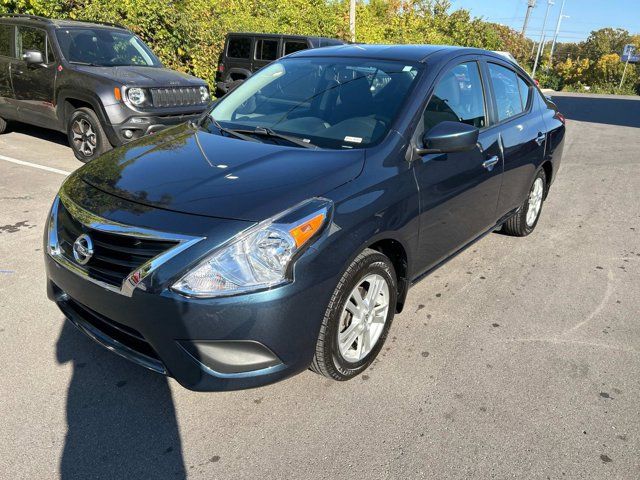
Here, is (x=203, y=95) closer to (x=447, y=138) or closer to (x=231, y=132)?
(x=231, y=132)

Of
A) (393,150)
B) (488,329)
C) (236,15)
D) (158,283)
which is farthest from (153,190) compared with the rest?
(236,15)

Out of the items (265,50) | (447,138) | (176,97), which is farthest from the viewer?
(265,50)

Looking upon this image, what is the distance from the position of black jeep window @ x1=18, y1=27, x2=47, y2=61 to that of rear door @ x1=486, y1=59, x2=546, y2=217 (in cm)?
643

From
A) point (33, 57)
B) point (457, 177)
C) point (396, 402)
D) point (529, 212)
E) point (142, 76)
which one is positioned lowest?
point (396, 402)

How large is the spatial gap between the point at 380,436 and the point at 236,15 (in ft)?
51.3

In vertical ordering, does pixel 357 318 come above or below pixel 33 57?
below

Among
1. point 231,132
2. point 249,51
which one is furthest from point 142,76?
point 249,51

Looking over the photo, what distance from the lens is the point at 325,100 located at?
334 centimetres

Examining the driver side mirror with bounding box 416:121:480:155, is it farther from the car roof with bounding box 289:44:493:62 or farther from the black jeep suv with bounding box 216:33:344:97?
the black jeep suv with bounding box 216:33:344:97

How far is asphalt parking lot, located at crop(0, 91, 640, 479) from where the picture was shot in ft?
7.55

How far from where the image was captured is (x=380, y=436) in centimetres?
246

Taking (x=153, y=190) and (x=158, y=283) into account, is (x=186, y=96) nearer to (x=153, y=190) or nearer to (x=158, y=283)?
(x=153, y=190)

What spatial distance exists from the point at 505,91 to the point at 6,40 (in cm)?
749

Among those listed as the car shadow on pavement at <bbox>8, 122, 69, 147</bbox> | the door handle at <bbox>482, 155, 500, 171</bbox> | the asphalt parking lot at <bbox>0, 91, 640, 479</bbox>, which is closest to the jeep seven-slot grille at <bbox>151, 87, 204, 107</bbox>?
the car shadow on pavement at <bbox>8, 122, 69, 147</bbox>
